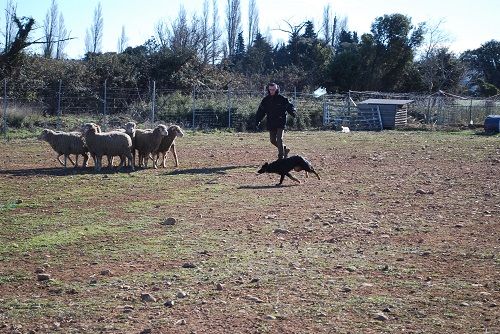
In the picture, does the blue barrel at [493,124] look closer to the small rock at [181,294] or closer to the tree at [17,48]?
the tree at [17,48]

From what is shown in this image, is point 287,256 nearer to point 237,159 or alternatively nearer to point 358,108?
point 237,159

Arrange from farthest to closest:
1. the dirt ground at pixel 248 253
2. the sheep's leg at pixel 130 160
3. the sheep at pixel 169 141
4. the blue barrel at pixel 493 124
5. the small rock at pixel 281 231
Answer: the blue barrel at pixel 493 124
the sheep at pixel 169 141
the sheep's leg at pixel 130 160
the small rock at pixel 281 231
the dirt ground at pixel 248 253

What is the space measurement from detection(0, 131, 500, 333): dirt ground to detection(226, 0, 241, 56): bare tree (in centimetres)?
6271

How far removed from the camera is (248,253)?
25.9ft

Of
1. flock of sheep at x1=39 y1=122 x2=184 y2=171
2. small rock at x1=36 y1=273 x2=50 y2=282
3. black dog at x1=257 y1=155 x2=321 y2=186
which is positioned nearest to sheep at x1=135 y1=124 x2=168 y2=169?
flock of sheep at x1=39 y1=122 x2=184 y2=171

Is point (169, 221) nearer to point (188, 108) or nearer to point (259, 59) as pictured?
point (188, 108)

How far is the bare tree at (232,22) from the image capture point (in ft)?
251

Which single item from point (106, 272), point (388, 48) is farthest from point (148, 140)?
point (388, 48)

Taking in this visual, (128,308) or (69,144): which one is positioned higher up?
(69,144)

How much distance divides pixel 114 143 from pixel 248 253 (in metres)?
9.42

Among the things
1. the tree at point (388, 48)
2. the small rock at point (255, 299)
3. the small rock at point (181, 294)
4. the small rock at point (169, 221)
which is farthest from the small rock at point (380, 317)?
the tree at point (388, 48)

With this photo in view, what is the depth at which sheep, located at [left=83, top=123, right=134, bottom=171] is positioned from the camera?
16.6 meters

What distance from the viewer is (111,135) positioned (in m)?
16.6

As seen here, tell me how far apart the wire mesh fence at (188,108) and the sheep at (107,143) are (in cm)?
1200
